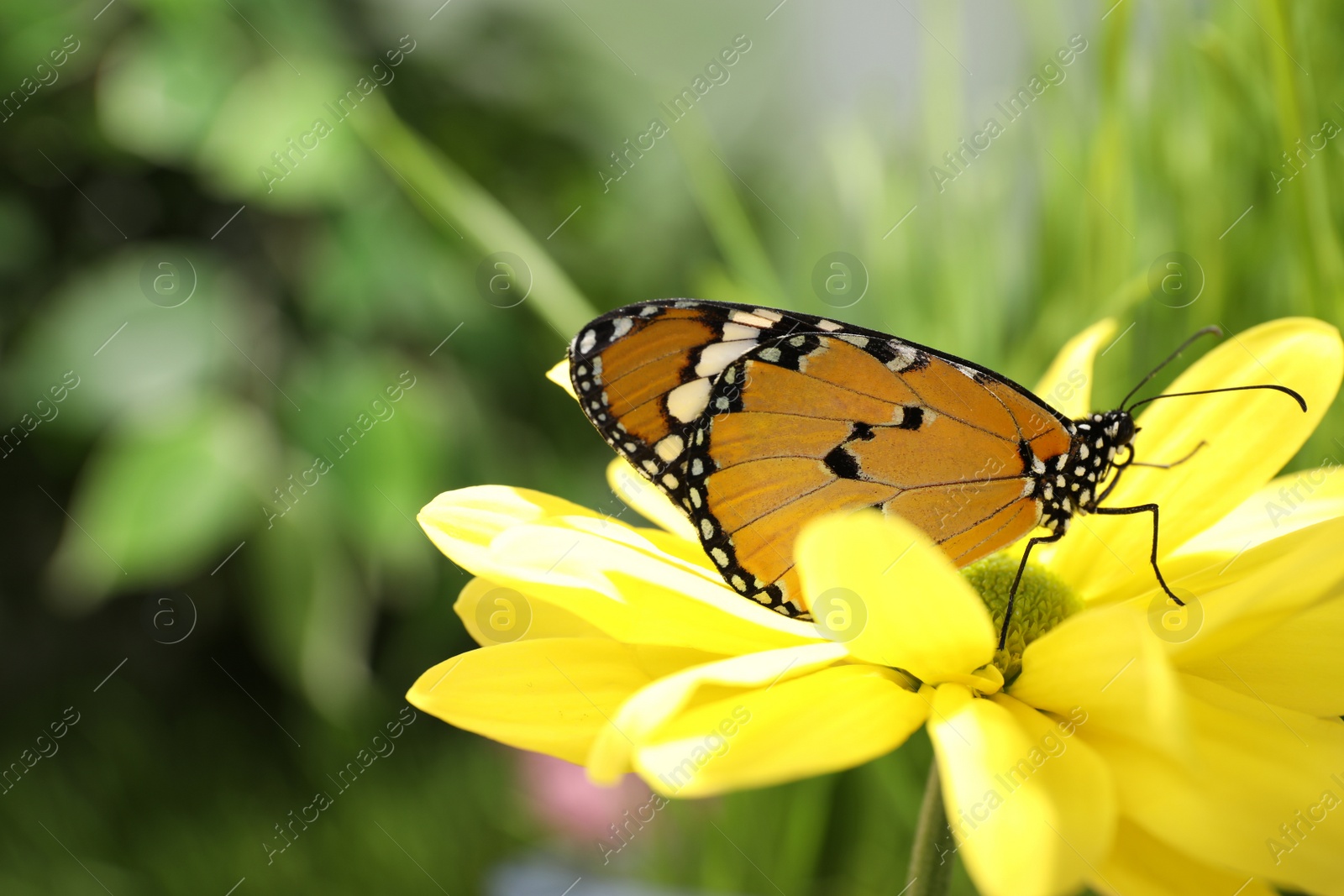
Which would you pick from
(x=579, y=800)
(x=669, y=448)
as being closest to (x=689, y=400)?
(x=669, y=448)

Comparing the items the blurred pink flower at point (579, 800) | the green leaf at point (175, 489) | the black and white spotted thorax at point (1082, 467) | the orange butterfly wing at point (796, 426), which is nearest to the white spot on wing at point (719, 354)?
the orange butterfly wing at point (796, 426)

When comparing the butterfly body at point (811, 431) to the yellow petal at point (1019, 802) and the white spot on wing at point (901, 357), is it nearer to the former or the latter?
the white spot on wing at point (901, 357)

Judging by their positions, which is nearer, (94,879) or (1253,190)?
(1253,190)

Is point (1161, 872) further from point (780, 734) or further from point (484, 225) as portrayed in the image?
point (484, 225)

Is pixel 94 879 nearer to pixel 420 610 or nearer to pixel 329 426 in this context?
pixel 420 610

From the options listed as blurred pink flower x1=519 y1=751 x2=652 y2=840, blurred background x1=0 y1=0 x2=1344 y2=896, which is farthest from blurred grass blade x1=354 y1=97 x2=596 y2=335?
blurred pink flower x1=519 y1=751 x2=652 y2=840

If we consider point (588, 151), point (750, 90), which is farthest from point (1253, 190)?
point (750, 90)
